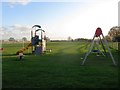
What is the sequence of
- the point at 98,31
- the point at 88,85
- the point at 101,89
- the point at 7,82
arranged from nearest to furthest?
the point at 101,89 < the point at 88,85 < the point at 7,82 < the point at 98,31

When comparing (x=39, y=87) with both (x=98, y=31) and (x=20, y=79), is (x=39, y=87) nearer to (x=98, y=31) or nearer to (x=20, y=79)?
(x=20, y=79)

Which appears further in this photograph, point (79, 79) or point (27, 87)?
point (79, 79)

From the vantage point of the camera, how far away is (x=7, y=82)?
743 centimetres

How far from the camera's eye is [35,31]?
25141 mm

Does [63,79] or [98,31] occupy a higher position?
[98,31]

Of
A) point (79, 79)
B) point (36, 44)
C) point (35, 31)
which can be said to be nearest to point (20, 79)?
point (79, 79)

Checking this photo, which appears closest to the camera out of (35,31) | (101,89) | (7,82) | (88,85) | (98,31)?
(101,89)

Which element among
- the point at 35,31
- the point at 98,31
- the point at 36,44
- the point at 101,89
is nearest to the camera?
the point at 101,89

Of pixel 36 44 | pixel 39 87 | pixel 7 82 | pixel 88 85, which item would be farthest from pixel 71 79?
pixel 36 44

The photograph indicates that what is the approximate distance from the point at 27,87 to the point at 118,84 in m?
2.86

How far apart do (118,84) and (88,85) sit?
3.40 feet

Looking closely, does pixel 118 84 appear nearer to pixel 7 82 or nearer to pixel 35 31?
pixel 7 82

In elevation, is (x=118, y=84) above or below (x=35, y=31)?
below

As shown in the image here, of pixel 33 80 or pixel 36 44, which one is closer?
pixel 33 80
